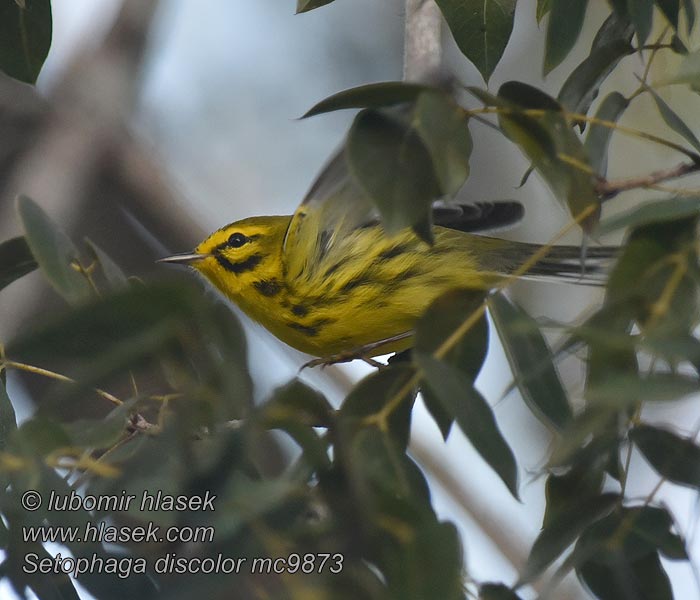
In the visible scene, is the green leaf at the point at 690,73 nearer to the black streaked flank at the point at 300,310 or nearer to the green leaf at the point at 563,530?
the green leaf at the point at 563,530

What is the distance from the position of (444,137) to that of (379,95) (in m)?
0.12

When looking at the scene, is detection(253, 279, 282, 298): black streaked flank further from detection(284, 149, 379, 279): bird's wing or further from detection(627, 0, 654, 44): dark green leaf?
detection(627, 0, 654, 44): dark green leaf

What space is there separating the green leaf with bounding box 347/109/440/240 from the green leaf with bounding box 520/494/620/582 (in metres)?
0.50

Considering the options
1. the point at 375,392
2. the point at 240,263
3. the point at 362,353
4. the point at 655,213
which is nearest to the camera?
the point at 655,213

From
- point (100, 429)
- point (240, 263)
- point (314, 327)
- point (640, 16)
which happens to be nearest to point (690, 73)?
point (640, 16)

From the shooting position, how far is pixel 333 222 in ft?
10.2

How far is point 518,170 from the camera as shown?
6.25m

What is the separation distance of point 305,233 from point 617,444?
185cm

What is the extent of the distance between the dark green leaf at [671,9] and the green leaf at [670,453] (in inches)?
32.6

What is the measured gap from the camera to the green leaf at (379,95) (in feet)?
4.87

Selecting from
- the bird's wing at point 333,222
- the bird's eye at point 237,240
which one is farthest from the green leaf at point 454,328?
the bird's eye at point 237,240

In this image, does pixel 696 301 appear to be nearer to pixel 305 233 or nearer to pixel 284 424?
pixel 284 424

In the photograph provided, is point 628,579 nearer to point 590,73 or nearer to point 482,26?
point 590,73

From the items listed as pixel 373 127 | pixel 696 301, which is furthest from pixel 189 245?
pixel 696 301
